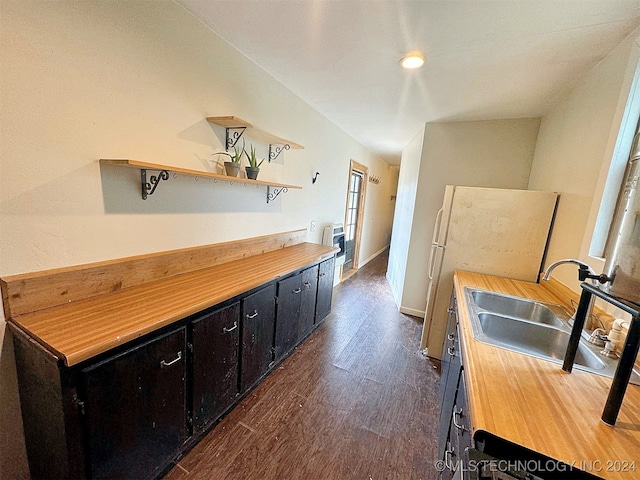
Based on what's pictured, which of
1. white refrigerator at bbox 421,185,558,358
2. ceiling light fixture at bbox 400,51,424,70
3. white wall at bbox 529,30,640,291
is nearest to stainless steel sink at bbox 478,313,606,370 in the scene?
white wall at bbox 529,30,640,291

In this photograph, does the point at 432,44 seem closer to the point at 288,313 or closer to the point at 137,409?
the point at 288,313

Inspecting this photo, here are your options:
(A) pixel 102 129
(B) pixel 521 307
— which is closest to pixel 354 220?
(B) pixel 521 307

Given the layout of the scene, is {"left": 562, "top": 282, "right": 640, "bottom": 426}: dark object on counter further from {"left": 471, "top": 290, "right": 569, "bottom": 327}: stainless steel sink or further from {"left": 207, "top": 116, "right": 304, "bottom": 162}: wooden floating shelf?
{"left": 207, "top": 116, "right": 304, "bottom": 162}: wooden floating shelf

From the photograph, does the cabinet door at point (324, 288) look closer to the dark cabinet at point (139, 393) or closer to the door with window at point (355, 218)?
Answer: the dark cabinet at point (139, 393)

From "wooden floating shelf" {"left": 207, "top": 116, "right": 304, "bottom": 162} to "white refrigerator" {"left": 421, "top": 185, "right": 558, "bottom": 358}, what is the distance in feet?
5.39

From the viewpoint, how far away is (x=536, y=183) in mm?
2588

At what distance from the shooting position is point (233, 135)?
6.53ft

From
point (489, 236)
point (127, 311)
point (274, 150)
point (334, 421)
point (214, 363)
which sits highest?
point (274, 150)

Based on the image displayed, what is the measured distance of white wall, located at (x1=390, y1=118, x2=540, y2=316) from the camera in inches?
111

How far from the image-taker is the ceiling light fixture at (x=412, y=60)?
5.68 feet

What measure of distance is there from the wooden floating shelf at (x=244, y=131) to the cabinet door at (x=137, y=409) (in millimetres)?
1344

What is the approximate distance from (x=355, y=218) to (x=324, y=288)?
2.61 meters

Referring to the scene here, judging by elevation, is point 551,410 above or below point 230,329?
above

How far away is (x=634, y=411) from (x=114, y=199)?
229cm
